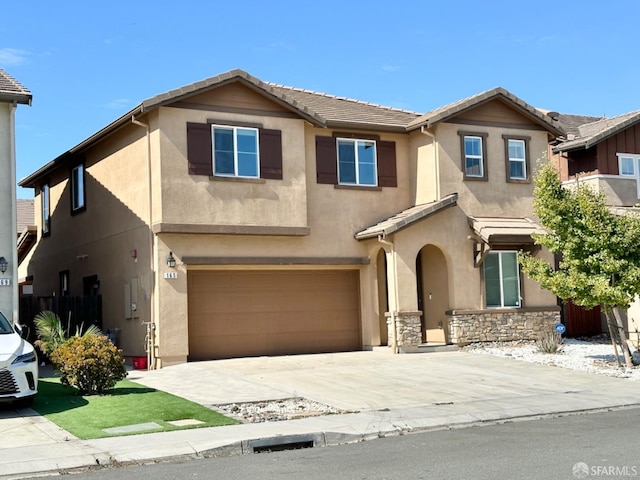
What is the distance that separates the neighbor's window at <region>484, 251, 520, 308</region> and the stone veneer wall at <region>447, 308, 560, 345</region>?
0.43 meters

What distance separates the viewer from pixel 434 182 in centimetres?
2312

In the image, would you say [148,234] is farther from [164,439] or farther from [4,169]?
[164,439]

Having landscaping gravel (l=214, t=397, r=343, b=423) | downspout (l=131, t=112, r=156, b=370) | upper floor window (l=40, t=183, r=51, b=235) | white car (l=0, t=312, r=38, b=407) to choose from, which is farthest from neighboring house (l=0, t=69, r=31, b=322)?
upper floor window (l=40, t=183, r=51, b=235)

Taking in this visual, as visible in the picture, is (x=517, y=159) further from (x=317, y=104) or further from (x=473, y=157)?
(x=317, y=104)

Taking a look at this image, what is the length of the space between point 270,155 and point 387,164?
3.94 m

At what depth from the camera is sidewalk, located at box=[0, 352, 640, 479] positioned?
10.8m

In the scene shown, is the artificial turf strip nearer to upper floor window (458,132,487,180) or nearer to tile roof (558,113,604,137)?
upper floor window (458,132,487,180)

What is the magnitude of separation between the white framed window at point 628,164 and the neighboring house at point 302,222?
9.14ft

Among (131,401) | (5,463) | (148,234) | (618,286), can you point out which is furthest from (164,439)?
(618,286)

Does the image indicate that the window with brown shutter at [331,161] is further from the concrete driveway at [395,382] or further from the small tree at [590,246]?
the small tree at [590,246]

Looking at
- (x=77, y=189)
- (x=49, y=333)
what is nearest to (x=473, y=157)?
(x=77, y=189)

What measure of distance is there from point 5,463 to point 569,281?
12.9 meters

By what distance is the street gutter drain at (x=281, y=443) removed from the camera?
11.1m

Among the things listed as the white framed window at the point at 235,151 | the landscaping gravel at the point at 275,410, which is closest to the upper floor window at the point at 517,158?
the white framed window at the point at 235,151
